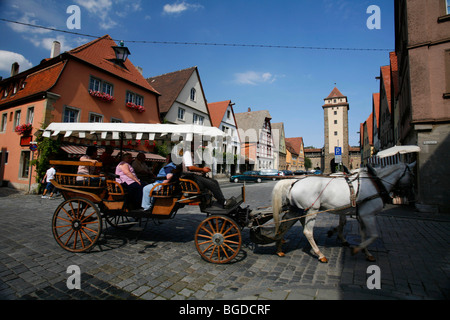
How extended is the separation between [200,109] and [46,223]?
2204cm

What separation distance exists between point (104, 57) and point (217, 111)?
19257mm

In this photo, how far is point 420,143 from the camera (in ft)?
27.8

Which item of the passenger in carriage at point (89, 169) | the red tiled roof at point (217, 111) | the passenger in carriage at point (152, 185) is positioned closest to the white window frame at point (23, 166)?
the passenger in carriage at point (89, 169)

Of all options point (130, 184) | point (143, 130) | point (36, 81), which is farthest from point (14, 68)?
point (130, 184)

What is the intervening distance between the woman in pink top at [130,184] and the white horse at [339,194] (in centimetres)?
276

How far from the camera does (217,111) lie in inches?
1361

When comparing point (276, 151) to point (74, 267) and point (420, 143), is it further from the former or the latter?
point (74, 267)

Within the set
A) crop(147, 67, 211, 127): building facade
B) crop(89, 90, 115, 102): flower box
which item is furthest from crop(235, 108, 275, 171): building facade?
crop(89, 90, 115, 102): flower box

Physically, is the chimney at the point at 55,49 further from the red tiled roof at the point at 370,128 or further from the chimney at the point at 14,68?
the red tiled roof at the point at 370,128

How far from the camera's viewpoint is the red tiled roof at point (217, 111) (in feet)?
108

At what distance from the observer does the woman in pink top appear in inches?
179

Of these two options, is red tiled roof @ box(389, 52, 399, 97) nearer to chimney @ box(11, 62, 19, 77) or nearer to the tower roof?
chimney @ box(11, 62, 19, 77)
